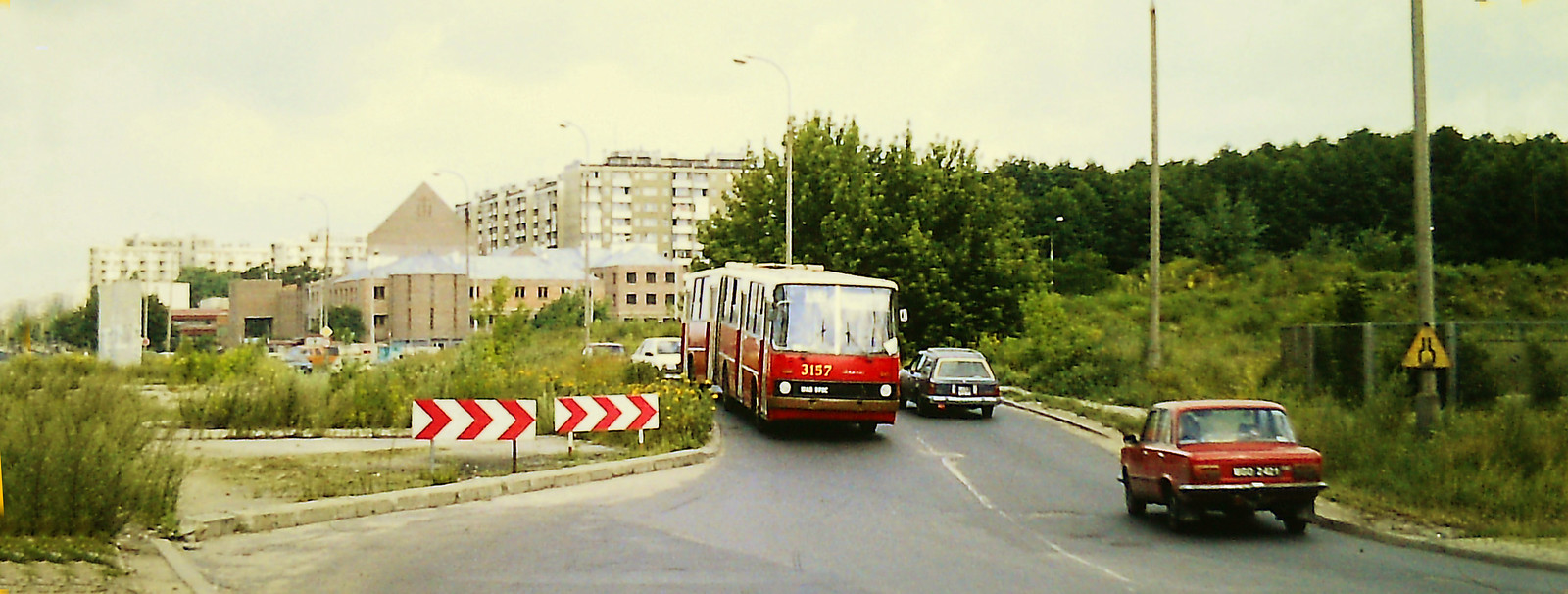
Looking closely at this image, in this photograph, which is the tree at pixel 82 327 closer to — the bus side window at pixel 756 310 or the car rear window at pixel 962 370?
the bus side window at pixel 756 310

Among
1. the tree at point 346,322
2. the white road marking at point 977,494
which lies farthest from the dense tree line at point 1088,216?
the white road marking at point 977,494

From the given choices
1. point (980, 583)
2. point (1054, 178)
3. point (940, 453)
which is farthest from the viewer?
point (1054, 178)

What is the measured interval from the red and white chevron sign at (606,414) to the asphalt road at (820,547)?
174 cm

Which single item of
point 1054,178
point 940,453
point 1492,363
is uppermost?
point 1054,178

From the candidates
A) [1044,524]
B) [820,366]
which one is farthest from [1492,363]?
[1044,524]

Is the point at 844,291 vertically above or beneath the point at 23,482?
above

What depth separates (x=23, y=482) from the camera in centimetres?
1119

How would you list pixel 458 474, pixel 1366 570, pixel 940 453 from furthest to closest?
pixel 940 453 < pixel 458 474 < pixel 1366 570

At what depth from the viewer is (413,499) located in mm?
14992

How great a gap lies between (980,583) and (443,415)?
9.35 metres

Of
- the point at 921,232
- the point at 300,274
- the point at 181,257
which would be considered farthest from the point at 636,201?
the point at 921,232

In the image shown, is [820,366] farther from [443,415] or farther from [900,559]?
[900,559]

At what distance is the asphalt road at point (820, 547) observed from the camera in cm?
1022

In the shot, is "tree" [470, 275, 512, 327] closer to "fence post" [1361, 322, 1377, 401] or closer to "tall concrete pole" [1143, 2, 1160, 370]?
"tall concrete pole" [1143, 2, 1160, 370]
